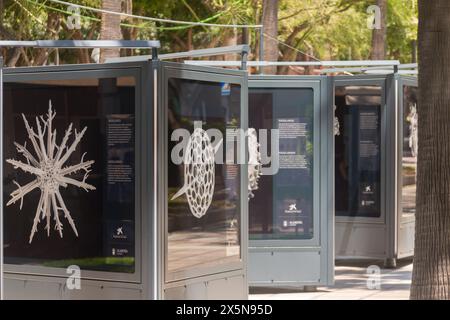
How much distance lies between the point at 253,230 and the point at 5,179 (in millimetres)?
3387

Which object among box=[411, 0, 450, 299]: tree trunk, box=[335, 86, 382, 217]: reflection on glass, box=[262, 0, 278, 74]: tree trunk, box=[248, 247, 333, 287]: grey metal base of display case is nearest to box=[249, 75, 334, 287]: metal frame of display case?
box=[248, 247, 333, 287]: grey metal base of display case

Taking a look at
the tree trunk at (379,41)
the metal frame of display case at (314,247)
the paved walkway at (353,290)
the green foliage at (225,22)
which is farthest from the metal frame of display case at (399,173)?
the green foliage at (225,22)

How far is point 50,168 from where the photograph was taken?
29.4ft

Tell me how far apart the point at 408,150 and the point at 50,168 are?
6.63 m

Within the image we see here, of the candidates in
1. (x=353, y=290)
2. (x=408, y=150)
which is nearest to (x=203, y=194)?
(x=353, y=290)

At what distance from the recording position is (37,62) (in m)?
24.9

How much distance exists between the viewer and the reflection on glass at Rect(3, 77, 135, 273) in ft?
28.6

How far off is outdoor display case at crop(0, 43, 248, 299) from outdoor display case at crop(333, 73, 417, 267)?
500 centimetres

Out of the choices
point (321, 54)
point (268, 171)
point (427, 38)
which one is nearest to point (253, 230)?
point (268, 171)

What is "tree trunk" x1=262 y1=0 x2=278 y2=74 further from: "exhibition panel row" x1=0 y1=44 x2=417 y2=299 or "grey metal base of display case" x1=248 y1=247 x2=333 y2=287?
"exhibition panel row" x1=0 y1=44 x2=417 y2=299

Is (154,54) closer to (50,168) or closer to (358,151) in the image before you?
(50,168)

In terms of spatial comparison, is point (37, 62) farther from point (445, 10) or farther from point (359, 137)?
point (445, 10)

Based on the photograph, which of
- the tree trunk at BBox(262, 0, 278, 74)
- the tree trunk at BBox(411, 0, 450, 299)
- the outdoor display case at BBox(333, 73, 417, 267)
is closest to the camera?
the tree trunk at BBox(411, 0, 450, 299)

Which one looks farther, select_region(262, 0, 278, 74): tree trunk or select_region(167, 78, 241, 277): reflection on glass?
select_region(262, 0, 278, 74): tree trunk
